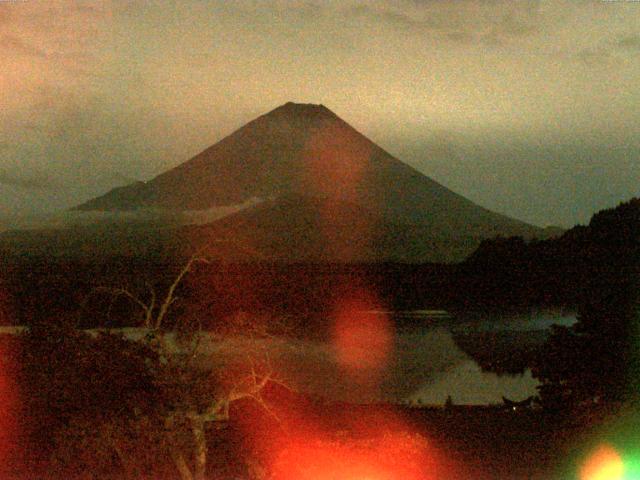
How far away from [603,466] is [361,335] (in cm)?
1405

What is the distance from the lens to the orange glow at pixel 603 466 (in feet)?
20.2

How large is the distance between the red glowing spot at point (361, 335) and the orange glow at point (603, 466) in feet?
26.0

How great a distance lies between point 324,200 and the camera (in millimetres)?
43188

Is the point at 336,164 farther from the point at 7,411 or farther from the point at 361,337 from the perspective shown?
the point at 7,411

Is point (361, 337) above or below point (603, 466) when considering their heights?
above

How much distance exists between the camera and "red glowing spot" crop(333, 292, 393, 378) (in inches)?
627

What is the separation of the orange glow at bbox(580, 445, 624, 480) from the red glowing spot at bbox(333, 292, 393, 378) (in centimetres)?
793

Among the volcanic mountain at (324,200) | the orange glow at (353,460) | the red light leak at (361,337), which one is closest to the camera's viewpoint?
the orange glow at (353,460)

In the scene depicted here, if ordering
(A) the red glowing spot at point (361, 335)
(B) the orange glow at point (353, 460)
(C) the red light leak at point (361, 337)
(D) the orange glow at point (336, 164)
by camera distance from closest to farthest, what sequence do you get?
(B) the orange glow at point (353, 460)
(C) the red light leak at point (361, 337)
(A) the red glowing spot at point (361, 335)
(D) the orange glow at point (336, 164)

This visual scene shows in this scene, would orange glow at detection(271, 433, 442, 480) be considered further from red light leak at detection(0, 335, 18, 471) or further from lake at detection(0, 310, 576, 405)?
red light leak at detection(0, 335, 18, 471)

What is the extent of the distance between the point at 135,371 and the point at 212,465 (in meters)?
1.31

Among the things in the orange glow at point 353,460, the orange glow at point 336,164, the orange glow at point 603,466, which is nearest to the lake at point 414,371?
the orange glow at point 353,460

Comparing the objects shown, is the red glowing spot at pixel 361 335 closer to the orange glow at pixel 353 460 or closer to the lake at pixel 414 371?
the lake at pixel 414 371

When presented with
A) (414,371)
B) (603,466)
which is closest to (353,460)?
(603,466)
